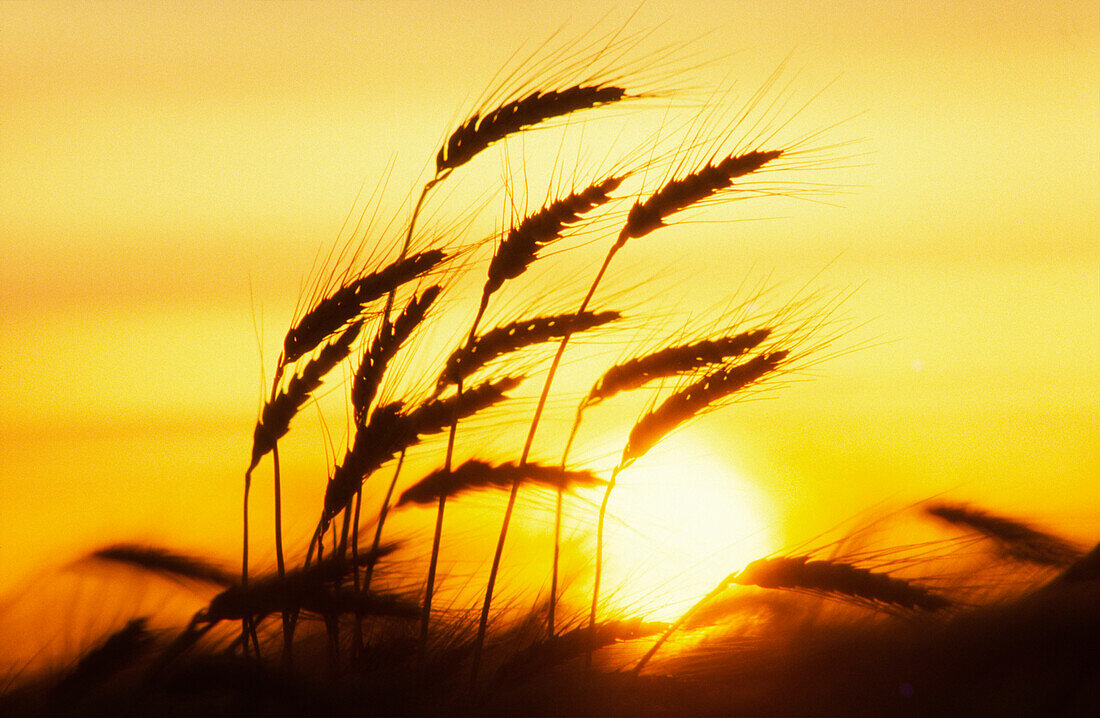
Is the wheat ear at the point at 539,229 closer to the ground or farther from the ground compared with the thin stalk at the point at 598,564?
farther from the ground

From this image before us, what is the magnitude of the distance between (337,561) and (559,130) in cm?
96

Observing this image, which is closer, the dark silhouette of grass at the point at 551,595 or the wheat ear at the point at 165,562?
the dark silhouette of grass at the point at 551,595

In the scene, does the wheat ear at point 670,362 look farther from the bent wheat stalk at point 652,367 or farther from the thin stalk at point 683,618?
the thin stalk at point 683,618

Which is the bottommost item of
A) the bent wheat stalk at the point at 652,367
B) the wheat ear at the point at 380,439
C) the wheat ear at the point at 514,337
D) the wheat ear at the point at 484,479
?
the wheat ear at the point at 484,479

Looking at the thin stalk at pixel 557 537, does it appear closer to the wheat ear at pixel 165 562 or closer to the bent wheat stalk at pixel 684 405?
the bent wheat stalk at pixel 684 405

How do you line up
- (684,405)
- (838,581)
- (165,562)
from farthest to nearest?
(165,562) → (684,405) → (838,581)

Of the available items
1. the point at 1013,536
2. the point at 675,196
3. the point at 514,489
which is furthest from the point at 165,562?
the point at 1013,536

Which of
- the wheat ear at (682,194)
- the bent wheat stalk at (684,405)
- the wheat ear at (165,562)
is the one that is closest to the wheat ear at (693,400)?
the bent wheat stalk at (684,405)

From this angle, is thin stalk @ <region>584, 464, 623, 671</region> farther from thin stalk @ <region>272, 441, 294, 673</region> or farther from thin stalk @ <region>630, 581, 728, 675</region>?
thin stalk @ <region>272, 441, 294, 673</region>

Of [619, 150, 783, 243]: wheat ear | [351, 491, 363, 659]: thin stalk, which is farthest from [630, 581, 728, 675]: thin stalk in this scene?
[619, 150, 783, 243]: wheat ear

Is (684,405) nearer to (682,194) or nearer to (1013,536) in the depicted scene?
(682,194)

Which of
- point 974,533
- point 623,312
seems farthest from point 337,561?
point 974,533

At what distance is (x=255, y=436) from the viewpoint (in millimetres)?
1564

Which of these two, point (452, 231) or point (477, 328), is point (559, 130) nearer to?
point (452, 231)
